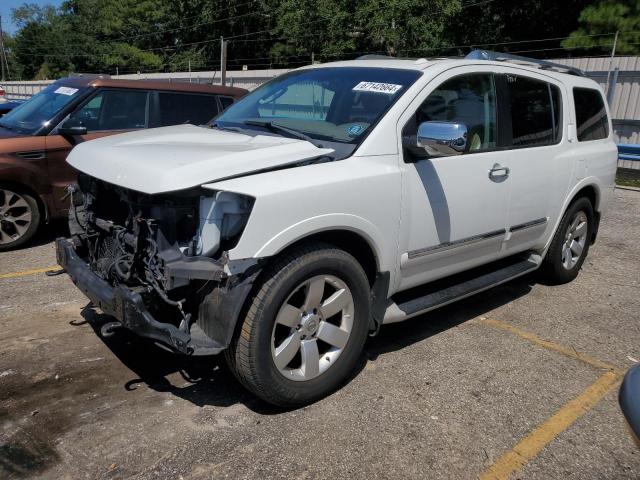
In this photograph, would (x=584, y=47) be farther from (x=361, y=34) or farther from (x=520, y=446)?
(x=520, y=446)

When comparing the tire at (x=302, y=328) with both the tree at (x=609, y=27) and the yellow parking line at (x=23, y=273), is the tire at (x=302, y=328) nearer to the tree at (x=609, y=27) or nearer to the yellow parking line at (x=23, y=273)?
the yellow parking line at (x=23, y=273)

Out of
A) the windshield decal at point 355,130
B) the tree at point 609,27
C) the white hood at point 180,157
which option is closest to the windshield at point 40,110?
the white hood at point 180,157

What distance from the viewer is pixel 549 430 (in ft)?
10.4

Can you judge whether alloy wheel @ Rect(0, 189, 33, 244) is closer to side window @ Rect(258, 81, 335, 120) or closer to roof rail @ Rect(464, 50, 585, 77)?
side window @ Rect(258, 81, 335, 120)

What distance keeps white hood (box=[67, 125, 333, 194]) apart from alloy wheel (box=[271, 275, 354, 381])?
2.31ft

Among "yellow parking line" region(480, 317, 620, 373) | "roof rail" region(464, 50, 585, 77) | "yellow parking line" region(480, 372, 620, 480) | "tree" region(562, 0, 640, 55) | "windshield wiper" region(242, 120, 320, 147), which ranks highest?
"tree" region(562, 0, 640, 55)

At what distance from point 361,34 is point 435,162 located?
3045 cm

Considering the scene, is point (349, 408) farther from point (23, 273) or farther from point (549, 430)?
point (23, 273)

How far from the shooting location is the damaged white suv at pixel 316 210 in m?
2.83

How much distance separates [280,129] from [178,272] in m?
1.36

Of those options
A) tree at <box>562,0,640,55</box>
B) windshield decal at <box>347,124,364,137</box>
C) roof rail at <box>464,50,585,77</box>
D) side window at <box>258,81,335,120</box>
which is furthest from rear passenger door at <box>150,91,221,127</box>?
tree at <box>562,0,640,55</box>

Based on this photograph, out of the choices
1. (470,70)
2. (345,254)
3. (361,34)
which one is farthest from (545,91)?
(361,34)

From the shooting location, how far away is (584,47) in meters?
22.4

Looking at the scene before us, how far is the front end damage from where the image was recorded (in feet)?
9.05
